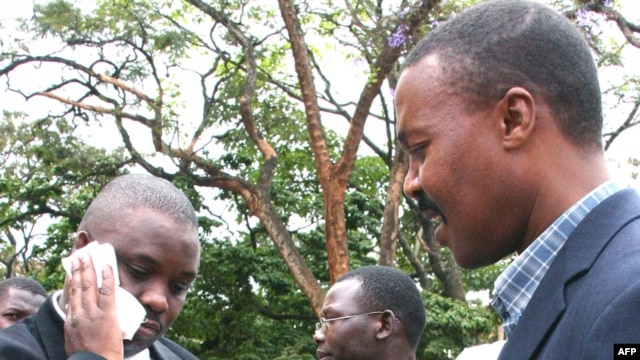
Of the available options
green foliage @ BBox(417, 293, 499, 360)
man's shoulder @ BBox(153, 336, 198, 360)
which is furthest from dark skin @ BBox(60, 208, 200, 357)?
green foliage @ BBox(417, 293, 499, 360)

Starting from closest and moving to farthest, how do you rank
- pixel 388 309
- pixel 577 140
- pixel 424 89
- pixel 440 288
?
1. pixel 577 140
2. pixel 424 89
3. pixel 388 309
4. pixel 440 288

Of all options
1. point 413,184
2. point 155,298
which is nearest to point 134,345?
point 155,298

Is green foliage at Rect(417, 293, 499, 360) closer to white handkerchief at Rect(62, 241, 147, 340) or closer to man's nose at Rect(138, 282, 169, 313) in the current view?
man's nose at Rect(138, 282, 169, 313)

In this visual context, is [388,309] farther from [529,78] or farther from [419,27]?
[419,27]

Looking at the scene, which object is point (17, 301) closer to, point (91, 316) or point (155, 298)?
point (155, 298)

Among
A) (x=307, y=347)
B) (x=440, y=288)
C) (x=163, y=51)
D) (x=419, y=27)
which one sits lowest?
(x=307, y=347)

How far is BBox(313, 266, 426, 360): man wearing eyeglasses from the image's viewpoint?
456cm

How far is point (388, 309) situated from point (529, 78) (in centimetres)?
284

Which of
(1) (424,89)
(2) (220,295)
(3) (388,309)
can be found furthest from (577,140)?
(2) (220,295)

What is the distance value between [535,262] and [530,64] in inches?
17.4

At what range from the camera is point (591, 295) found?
170cm

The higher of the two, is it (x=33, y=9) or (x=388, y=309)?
(x=33, y=9)

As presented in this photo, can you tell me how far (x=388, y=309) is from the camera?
4.65 m

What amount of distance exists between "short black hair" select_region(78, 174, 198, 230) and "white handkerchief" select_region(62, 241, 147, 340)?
0.24m
